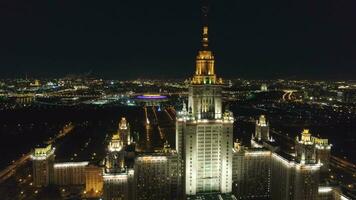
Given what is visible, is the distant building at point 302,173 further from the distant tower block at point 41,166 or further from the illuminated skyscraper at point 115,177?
the distant tower block at point 41,166

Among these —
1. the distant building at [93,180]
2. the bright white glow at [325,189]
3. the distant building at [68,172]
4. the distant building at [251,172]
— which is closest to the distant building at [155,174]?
the distant building at [93,180]

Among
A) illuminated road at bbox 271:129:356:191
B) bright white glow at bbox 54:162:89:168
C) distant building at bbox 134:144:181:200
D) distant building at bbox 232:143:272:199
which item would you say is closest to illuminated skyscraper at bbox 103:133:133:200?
distant building at bbox 134:144:181:200

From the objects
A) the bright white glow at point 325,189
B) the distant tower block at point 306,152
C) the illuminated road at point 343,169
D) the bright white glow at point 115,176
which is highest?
the distant tower block at point 306,152

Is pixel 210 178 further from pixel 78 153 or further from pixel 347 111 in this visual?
pixel 347 111

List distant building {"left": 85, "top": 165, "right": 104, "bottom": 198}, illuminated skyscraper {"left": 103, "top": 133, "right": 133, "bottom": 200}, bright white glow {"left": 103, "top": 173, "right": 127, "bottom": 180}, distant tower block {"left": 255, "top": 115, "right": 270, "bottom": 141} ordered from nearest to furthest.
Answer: bright white glow {"left": 103, "top": 173, "right": 127, "bottom": 180} → illuminated skyscraper {"left": 103, "top": 133, "right": 133, "bottom": 200} → distant building {"left": 85, "top": 165, "right": 104, "bottom": 198} → distant tower block {"left": 255, "top": 115, "right": 270, "bottom": 141}

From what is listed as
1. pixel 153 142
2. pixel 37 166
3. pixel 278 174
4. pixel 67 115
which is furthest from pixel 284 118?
pixel 37 166

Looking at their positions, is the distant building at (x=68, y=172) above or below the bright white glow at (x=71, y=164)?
below

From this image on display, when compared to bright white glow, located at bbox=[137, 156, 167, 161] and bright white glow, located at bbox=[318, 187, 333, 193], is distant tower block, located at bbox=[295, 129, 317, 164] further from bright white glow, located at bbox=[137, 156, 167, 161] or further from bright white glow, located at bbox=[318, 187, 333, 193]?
bright white glow, located at bbox=[137, 156, 167, 161]

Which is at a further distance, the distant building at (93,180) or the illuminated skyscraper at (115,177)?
the distant building at (93,180)
